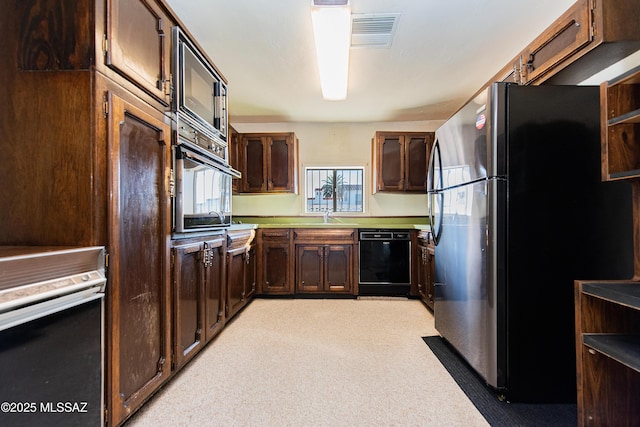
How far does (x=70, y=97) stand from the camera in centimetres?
116

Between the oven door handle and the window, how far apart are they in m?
3.39

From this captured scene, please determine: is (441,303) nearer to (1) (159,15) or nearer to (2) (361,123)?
(1) (159,15)

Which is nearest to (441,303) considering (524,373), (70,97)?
(524,373)

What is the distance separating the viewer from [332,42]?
2.15 m

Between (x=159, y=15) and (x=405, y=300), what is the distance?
3456 mm

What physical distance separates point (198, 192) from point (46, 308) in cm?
114

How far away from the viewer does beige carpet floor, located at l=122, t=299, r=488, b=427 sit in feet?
4.86

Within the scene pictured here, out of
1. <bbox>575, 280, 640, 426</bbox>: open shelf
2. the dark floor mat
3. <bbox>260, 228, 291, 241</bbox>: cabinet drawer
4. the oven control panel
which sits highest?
the oven control panel

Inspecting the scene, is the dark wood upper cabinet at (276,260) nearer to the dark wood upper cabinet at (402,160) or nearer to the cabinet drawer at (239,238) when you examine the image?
the cabinet drawer at (239,238)

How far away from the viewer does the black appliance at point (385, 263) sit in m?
3.62

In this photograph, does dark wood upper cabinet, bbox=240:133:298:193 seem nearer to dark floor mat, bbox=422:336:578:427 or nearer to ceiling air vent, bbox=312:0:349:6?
ceiling air vent, bbox=312:0:349:6

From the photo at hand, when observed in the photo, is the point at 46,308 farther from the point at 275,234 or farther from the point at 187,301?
the point at 275,234

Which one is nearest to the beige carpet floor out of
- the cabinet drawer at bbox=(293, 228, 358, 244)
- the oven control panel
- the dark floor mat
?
the dark floor mat

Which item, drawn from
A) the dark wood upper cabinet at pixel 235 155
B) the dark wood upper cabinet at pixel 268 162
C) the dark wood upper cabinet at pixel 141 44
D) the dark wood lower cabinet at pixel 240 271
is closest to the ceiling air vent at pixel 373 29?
the dark wood upper cabinet at pixel 141 44
